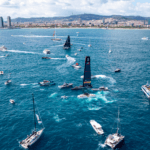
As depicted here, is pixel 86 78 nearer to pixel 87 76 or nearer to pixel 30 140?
pixel 87 76

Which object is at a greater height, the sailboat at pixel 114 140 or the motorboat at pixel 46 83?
the motorboat at pixel 46 83

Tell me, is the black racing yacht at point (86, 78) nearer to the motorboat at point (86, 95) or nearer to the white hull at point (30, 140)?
the motorboat at point (86, 95)

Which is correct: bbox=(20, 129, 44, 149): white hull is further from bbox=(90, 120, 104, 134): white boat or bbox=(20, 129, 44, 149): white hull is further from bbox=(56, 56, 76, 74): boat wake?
bbox=(56, 56, 76, 74): boat wake

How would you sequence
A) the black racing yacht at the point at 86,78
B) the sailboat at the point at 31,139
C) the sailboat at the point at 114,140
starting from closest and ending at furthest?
the sailboat at the point at 114,140
the sailboat at the point at 31,139
the black racing yacht at the point at 86,78

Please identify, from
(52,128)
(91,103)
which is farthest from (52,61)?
(52,128)

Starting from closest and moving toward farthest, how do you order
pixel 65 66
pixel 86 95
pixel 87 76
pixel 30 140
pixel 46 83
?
1. pixel 30 140
2. pixel 86 95
3. pixel 87 76
4. pixel 46 83
5. pixel 65 66

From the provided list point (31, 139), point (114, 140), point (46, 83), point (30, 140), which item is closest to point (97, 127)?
point (114, 140)

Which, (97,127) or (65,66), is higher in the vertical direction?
(65,66)

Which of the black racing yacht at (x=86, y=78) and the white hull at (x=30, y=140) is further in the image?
the black racing yacht at (x=86, y=78)

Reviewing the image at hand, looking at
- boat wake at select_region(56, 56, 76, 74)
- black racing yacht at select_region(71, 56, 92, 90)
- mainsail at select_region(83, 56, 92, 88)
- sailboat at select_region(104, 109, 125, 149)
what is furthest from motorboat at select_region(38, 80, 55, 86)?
sailboat at select_region(104, 109, 125, 149)

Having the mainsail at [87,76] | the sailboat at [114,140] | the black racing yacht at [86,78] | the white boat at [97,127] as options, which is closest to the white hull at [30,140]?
the white boat at [97,127]

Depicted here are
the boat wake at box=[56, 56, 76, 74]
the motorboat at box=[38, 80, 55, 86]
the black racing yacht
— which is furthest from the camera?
the boat wake at box=[56, 56, 76, 74]
